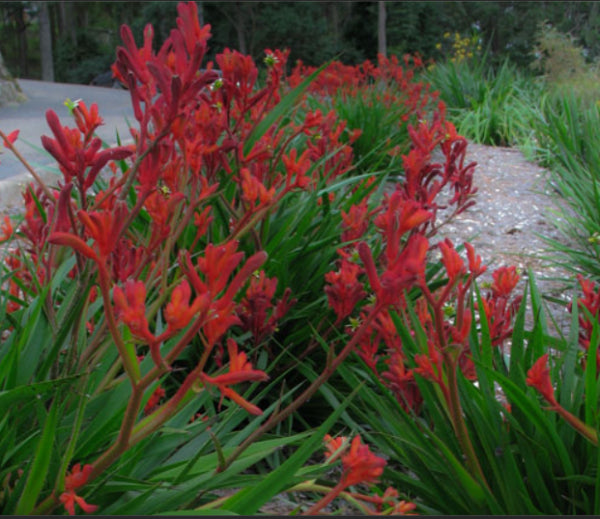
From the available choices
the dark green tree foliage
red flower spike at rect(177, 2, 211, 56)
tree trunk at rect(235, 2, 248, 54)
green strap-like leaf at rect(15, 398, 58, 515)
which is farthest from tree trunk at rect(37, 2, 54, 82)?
green strap-like leaf at rect(15, 398, 58, 515)

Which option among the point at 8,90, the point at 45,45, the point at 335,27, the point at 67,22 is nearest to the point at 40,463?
the point at 8,90

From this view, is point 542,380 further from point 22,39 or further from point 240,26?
point 22,39

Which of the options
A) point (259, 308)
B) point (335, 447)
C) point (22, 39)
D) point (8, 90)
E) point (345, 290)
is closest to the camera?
point (335, 447)

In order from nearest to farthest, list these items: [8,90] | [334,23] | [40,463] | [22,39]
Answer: [40,463] < [8,90] < [334,23] < [22,39]

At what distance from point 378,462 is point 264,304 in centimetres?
84

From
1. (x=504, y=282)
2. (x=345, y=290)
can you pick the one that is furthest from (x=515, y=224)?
(x=345, y=290)

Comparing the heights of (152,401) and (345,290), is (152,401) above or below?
below

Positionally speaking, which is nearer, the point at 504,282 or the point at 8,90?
the point at 504,282

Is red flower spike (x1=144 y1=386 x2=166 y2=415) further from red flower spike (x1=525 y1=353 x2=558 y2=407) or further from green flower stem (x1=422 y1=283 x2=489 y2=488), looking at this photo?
red flower spike (x1=525 y1=353 x2=558 y2=407)

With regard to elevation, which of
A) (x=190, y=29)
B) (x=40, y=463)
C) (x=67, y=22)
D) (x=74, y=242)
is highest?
(x=190, y=29)

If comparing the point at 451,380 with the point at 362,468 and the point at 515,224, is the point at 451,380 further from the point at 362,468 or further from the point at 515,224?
the point at 515,224

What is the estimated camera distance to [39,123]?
7.39 metres

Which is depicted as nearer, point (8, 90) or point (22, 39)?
point (8, 90)

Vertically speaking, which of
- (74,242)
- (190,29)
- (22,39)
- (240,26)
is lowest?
(22,39)
